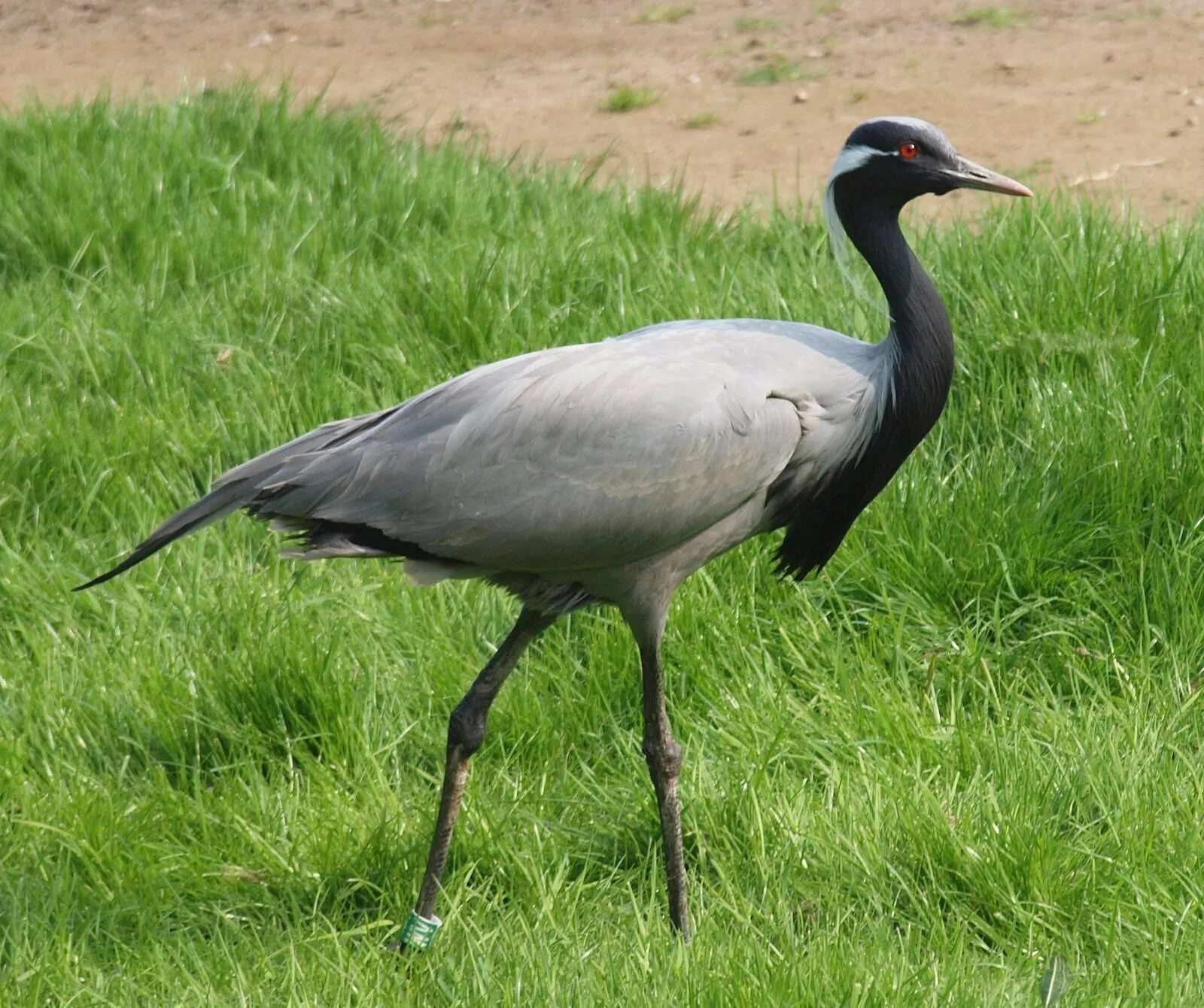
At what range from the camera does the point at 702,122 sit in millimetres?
7125

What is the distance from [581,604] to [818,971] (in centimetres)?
98

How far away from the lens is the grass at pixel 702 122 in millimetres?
7113

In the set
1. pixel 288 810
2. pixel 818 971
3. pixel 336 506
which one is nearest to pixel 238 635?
pixel 288 810

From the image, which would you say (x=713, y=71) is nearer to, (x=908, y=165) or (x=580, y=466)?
(x=908, y=165)

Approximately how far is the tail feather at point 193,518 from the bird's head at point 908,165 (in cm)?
150

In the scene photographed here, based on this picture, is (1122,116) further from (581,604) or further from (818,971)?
(818,971)

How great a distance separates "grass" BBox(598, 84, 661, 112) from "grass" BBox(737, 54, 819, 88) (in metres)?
0.41

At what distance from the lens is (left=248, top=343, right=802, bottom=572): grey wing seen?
3451 millimetres

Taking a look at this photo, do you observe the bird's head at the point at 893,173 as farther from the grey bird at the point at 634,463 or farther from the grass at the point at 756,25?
the grass at the point at 756,25

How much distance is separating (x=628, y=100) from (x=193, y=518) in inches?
168

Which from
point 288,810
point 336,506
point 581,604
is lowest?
point 288,810

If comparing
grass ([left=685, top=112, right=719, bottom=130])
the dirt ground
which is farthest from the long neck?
grass ([left=685, top=112, right=719, bottom=130])

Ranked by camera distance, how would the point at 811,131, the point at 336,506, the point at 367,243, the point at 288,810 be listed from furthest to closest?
the point at 811,131 → the point at 367,243 → the point at 288,810 → the point at 336,506

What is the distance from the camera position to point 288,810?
150 inches
